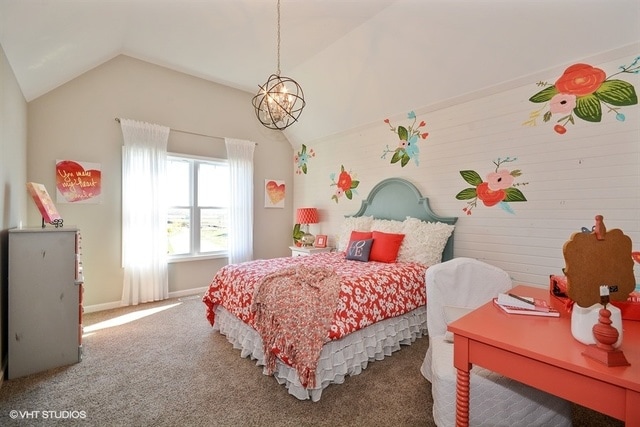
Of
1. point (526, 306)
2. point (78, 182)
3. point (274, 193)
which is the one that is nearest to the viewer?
point (526, 306)

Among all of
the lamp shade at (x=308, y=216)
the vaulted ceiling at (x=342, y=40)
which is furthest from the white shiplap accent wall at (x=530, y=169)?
the lamp shade at (x=308, y=216)

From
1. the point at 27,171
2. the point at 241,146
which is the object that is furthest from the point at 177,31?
the point at 27,171

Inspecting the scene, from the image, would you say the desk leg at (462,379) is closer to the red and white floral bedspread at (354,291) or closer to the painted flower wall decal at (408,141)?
the red and white floral bedspread at (354,291)

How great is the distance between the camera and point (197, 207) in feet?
14.5

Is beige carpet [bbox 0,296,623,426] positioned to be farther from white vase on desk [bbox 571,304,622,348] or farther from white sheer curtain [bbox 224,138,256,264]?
white sheer curtain [bbox 224,138,256,264]

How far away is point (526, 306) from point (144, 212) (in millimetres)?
4135

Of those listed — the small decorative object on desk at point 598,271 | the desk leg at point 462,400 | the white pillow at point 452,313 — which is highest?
the small decorative object on desk at point 598,271

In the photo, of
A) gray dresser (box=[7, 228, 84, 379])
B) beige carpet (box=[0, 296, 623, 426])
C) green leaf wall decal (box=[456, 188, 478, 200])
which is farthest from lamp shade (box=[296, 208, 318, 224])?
gray dresser (box=[7, 228, 84, 379])

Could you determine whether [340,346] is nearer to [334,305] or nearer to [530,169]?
[334,305]

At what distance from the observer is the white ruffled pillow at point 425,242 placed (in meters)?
3.08

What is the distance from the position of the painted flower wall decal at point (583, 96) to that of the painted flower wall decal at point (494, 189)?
1.57 feet

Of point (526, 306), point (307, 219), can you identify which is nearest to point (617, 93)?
point (526, 306)

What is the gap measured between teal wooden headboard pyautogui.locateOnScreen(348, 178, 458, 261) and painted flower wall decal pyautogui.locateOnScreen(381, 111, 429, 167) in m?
0.29

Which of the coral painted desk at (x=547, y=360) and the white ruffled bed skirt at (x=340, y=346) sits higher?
the coral painted desk at (x=547, y=360)
